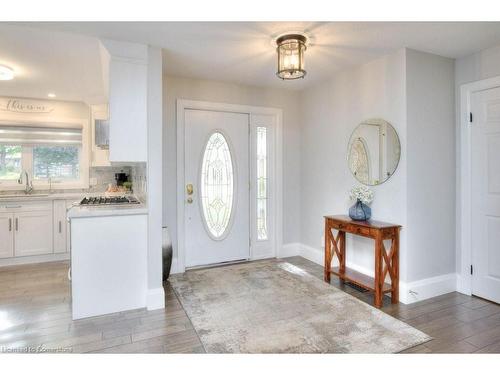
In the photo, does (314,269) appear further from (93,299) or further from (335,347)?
(93,299)

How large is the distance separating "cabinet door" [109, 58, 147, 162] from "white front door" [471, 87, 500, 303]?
319 cm

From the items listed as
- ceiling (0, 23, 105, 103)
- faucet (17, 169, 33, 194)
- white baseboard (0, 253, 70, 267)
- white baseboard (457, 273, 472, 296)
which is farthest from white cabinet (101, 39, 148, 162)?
white baseboard (457, 273, 472, 296)

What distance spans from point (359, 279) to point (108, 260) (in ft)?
7.82

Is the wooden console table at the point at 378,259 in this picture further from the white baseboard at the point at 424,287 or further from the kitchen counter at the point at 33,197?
the kitchen counter at the point at 33,197

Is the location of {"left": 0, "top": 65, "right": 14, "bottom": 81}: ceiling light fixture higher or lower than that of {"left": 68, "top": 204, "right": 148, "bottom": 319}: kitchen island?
higher

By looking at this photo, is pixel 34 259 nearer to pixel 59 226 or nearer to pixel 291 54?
pixel 59 226

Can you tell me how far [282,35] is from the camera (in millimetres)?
2539

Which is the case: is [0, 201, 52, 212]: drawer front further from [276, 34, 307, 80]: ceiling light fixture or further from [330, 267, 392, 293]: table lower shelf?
[330, 267, 392, 293]: table lower shelf

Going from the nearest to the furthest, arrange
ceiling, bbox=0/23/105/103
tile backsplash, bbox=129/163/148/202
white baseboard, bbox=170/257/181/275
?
1. ceiling, bbox=0/23/105/103
2. tile backsplash, bbox=129/163/148/202
3. white baseboard, bbox=170/257/181/275

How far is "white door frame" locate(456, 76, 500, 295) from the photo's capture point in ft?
9.97

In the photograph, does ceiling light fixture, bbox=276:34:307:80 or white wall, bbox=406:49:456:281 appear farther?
white wall, bbox=406:49:456:281

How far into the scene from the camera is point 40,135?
475cm

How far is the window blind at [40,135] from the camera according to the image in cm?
456
